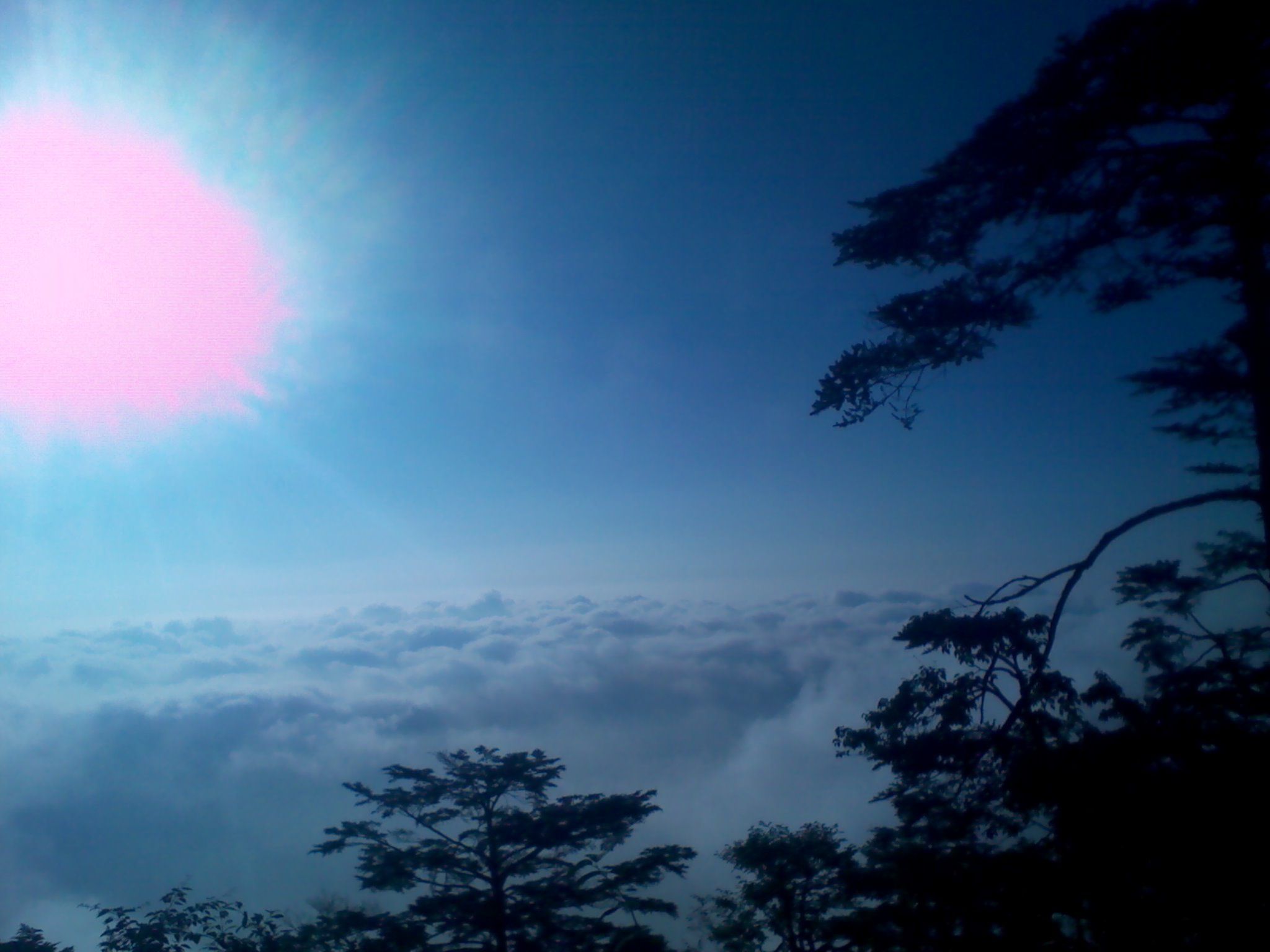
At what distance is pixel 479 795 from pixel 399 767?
1.88m

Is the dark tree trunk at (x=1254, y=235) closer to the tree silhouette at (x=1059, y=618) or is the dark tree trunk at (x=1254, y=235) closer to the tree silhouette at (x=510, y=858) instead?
the tree silhouette at (x=1059, y=618)

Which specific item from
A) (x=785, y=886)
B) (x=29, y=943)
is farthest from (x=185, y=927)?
(x=785, y=886)

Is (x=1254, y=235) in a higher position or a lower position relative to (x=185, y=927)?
higher

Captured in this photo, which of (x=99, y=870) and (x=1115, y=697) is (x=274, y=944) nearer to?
Answer: (x=1115, y=697)

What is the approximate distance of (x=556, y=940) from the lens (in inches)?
443

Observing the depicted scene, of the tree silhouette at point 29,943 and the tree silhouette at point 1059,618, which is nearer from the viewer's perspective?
the tree silhouette at point 1059,618

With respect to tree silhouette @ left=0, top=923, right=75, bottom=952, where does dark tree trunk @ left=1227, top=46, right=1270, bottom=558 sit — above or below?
above

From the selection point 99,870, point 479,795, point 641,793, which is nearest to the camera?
point 479,795

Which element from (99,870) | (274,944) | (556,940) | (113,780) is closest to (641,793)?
(556,940)

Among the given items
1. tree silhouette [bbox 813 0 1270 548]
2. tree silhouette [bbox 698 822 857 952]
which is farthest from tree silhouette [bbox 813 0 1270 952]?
tree silhouette [bbox 698 822 857 952]

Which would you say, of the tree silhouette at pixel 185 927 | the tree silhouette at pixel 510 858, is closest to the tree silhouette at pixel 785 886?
the tree silhouette at pixel 510 858

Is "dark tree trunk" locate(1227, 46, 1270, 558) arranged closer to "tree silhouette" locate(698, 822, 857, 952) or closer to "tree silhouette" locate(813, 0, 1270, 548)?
"tree silhouette" locate(813, 0, 1270, 548)

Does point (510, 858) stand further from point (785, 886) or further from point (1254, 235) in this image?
point (1254, 235)

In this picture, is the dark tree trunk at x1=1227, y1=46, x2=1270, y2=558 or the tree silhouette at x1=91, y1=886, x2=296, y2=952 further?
the tree silhouette at x1=91, y1=886, x2=296, y2=952
